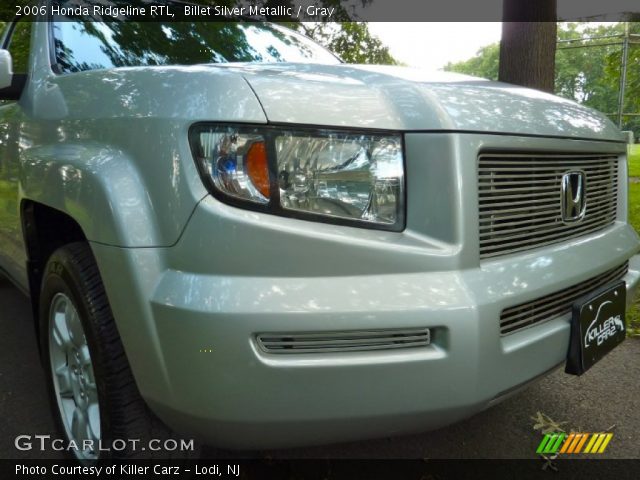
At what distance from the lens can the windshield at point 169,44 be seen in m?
2.21

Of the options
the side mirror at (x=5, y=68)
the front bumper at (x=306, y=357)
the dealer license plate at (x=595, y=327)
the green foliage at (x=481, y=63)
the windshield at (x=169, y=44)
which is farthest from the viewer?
the green foliage at (x=481, y=63)

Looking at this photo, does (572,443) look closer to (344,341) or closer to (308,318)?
(344,341)

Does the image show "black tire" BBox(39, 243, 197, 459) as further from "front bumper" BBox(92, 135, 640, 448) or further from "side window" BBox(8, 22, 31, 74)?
A: "side window" BBox(8, 22, 31, 74)

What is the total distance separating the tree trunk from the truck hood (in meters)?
3.56

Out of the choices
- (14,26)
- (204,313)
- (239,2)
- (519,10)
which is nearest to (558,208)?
(204,313)

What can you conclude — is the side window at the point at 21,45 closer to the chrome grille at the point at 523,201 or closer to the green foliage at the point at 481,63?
the chrome grille at the point at 523,201

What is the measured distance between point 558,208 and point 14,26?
2894 mm

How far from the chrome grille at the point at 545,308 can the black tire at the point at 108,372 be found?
961 mm

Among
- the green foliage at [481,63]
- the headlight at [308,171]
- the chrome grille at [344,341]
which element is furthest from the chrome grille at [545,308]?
the green foliage at [481,63]

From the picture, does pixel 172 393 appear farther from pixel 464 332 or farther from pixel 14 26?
pixel 14 26

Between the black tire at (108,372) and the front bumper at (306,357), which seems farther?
the black tire at (108,372)

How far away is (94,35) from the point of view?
7.50ft

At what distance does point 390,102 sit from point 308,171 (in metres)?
0.29

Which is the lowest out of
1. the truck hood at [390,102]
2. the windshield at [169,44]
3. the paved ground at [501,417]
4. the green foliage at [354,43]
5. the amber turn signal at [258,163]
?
the paved ground at [501,417]
